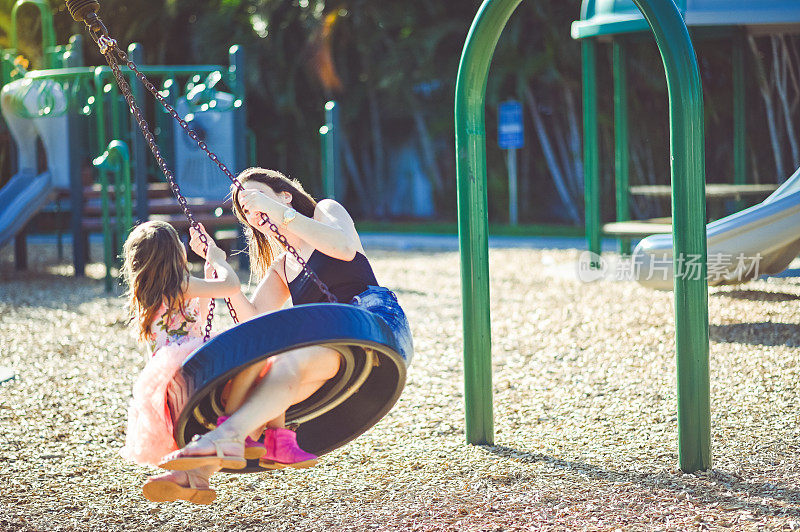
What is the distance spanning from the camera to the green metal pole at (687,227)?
337cm

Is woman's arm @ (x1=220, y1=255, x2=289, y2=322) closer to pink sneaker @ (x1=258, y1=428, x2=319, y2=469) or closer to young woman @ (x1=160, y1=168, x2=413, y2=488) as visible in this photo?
young woman @ (x1=160, y1=168, x2=413, y2=488)

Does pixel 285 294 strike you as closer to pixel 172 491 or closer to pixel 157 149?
pixel 157 149

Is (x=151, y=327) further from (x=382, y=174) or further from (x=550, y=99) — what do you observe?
(x=382, y=174)

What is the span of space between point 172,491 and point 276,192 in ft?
3.92

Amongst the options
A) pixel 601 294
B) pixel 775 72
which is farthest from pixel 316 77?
pixel 601 294

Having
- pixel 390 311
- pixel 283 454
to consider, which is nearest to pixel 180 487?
pixel 283 454

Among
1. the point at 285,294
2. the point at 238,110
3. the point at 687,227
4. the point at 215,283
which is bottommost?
the point at 285,294

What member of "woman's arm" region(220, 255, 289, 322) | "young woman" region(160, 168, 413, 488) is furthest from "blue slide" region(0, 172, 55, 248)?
"woman's arm" region(220, 255, 289, 322)

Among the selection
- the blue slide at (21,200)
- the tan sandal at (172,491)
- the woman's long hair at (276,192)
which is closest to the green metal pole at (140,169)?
the blue slide at (21,200)

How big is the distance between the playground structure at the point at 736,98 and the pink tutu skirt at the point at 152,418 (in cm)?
456

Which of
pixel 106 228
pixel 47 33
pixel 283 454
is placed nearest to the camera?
pixel 283 454

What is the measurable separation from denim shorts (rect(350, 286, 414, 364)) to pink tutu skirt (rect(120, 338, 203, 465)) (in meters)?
0.61

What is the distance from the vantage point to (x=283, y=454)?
2928mm

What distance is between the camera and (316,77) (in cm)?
1756
